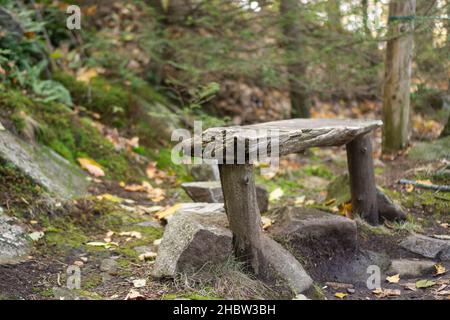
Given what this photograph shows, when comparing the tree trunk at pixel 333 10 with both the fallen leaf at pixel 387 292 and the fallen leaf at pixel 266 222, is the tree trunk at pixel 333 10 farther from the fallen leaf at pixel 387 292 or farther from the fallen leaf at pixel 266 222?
the fallen leaf at pixel 387 292

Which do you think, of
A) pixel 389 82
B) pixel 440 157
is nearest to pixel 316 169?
pixel 389 82

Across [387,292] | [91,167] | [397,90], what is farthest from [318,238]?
[397,90]

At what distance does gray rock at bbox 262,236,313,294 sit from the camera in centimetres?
381

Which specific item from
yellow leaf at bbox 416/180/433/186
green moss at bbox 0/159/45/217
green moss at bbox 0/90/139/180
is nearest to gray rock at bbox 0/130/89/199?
green moss at bbox 0/159/45/217

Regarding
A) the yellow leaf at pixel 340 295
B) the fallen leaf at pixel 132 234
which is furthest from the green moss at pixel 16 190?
the yellow leaf at pixel 340 295

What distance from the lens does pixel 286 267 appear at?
154 inches

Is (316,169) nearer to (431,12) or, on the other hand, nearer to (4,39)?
(431,12)

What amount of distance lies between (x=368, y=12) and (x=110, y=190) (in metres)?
3.88

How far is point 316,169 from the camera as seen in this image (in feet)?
26.8

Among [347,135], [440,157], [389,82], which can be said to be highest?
[389,82]

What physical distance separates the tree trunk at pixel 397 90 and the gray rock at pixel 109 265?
500 centimetres

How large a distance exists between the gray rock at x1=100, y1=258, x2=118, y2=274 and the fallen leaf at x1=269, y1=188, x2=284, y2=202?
2726 millimetres

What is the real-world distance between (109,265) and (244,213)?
1.24m

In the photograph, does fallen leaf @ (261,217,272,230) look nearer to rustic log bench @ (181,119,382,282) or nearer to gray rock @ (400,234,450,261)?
rustic log bench @ (181,119,382,282)
